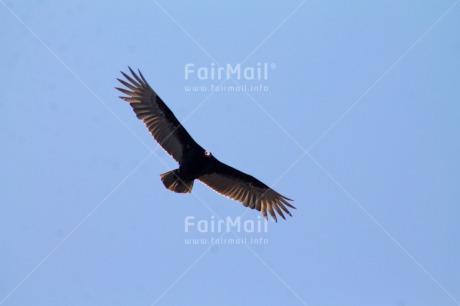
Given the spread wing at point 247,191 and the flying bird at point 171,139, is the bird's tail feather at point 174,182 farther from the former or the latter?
the spread wing at point 247,191

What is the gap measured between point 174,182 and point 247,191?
6.09 ft

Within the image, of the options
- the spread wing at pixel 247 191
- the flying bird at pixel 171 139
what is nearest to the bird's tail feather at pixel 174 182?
the flying bird at pixel 171 139

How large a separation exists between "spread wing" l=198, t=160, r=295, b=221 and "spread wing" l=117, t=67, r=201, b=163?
0.96 metres

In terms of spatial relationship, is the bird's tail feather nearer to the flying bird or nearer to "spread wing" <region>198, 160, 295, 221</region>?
the flying bird

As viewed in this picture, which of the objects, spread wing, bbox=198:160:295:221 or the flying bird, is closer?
the flying bird

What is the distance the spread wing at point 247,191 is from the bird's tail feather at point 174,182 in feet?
2.76

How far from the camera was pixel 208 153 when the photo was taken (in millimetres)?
16453

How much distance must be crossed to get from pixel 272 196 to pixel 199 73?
281 cm

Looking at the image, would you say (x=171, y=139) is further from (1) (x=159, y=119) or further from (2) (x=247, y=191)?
(2) (x=247, y=191)

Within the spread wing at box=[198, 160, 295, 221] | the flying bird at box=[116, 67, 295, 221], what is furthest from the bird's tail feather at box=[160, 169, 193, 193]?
the spread wing at box=[198, 160, 295, 221]

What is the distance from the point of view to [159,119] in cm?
1655

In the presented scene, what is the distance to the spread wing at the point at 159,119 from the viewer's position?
16344 mm

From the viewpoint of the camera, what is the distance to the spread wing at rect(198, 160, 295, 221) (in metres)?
17.2

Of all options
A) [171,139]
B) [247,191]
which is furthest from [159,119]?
[247,191]
